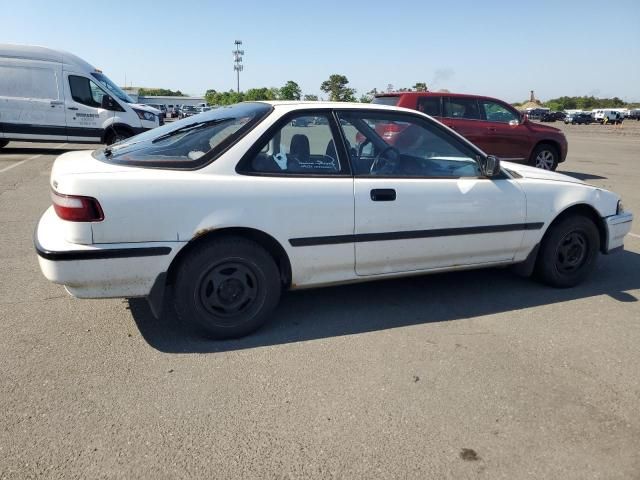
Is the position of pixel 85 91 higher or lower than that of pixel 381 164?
higher

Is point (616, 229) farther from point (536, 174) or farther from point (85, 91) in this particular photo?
point (85, 91)

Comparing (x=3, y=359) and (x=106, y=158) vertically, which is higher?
(x=106, y=158)

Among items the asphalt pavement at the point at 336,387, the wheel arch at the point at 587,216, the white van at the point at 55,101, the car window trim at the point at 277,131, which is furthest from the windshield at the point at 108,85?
the wheel arch at the point at 587,216

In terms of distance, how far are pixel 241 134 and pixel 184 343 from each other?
138 centimetres

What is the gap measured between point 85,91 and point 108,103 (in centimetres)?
57

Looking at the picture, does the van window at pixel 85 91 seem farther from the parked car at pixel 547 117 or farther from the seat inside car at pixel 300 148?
the parked car at pixel 547 117

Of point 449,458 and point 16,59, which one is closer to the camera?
point 449,458

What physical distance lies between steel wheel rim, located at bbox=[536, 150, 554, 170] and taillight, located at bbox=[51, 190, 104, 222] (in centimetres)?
990

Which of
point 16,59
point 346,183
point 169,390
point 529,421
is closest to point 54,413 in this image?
point 169,390

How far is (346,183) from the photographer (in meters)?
3.35

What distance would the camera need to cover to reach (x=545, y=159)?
35.1 feet

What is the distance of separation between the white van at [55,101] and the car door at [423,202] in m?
10.7

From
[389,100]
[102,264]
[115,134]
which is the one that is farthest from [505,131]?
[115,134]

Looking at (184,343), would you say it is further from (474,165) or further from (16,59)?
(16,59)
